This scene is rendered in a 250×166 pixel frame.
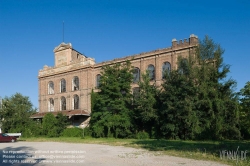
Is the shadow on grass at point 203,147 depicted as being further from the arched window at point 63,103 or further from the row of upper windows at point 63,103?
the arched window at point 63,103

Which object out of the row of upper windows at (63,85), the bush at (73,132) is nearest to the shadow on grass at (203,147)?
the bush at (73,132)

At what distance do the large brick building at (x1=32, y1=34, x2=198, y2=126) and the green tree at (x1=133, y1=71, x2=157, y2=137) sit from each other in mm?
5463

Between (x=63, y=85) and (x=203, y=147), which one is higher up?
(x=63, y=85)

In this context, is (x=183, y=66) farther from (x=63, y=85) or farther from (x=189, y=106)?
(x=63, y=85)

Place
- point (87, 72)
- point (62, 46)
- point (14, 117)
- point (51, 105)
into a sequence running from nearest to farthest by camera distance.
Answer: point (14, 117)
point (87, 72)
point (62, 46)
point (51, 105)

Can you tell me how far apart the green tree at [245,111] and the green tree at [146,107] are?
30.1 feet

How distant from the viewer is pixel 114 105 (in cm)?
2942

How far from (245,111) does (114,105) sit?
15.0 meters

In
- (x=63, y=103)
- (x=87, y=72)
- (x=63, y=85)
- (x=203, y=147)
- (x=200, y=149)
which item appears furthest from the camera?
(x=63, y=85)

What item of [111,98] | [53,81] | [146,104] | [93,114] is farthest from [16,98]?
[146,104]

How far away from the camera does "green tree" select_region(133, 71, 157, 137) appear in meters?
26.9

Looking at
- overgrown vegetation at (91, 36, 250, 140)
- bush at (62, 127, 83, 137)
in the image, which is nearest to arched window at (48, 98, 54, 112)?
bush at (62, 127, 83, 137)

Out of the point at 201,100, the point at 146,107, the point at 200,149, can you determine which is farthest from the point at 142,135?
the point at 200,149

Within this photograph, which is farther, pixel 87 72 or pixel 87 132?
pixel 87 72
